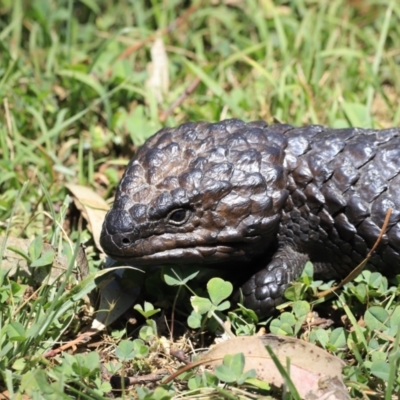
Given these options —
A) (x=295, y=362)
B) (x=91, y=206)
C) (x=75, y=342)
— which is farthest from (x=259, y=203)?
(x=91, y=206)

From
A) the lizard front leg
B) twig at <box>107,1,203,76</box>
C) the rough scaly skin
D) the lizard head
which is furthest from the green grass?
the lizard head

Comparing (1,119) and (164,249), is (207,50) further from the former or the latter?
(164,249)

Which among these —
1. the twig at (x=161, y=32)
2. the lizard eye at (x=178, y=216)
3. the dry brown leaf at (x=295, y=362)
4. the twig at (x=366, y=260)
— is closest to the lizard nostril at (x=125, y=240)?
the lizard eye at (x=178, y=216)

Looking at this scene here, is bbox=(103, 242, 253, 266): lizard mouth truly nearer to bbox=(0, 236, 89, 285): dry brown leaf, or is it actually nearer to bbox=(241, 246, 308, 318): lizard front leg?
bbox=(241, 246, 308, 318): lizard front leg

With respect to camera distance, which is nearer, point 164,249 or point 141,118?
point 164,249

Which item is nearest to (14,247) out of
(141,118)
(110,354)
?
(110,354)

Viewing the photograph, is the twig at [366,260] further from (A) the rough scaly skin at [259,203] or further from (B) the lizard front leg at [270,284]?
(B) the lizard front leg at [270,284]
